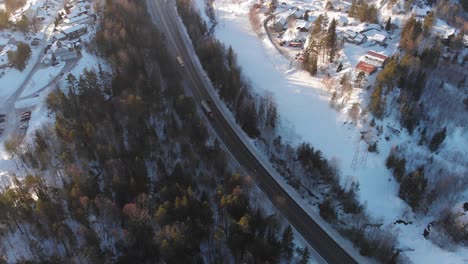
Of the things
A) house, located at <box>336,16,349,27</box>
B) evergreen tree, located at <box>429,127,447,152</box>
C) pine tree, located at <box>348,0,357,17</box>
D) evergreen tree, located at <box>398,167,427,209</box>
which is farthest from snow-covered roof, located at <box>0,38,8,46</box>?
evergreen tree, located at <box>429,127,447,152</box>

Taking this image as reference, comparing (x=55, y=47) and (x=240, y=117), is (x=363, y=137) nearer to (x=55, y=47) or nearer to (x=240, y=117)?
(x=240, y=117)

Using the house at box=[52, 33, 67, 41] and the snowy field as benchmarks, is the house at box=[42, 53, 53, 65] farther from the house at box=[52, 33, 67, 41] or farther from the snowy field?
the house at box=[52, 33, 67, 41]

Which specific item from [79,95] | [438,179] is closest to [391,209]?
[438,179]

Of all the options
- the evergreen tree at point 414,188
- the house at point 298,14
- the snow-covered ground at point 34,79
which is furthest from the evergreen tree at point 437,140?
the snow-covered ground at point 34,79

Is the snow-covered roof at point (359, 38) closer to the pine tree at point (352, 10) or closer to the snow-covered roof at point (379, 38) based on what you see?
the snow-covered roof at point (379, 38)

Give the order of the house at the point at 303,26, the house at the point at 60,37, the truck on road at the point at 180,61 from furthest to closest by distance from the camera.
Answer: the house at the point at 303,26 → the house at the point at 60,37 → the truck on road at the point at 180,61

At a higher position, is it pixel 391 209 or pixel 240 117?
pixel 240 117
